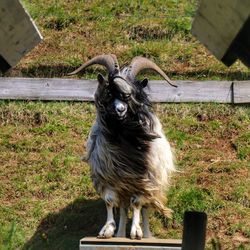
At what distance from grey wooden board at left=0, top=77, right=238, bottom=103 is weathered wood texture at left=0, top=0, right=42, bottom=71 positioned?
7.26 meters

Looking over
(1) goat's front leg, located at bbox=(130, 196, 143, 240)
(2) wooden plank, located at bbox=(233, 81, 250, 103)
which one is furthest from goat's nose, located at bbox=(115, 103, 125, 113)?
(2) wooden plank, located at bbox=(233, 81, 250, 103)

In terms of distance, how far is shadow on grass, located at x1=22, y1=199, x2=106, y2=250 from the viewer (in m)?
7.75

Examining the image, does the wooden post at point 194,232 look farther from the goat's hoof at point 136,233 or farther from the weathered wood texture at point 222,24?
the goat's hoof at point 136,233

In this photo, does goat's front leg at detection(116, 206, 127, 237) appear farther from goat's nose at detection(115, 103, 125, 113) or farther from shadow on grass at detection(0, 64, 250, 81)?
shadow on grass at detection(0, 64, 250, 81)

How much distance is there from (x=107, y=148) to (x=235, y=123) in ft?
10.7

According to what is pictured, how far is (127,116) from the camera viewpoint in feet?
22.4

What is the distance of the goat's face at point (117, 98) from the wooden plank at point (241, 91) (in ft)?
11.0

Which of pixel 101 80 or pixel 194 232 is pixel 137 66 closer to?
pixel 101 80

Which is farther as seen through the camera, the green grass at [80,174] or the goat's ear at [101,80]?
the green grass at [80,174]

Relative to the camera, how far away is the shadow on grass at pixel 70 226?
7.75 m

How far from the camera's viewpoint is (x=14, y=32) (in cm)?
260

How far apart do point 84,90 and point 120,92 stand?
3.52 m

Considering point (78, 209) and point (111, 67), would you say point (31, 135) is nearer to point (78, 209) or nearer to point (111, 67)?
point (78, 209)

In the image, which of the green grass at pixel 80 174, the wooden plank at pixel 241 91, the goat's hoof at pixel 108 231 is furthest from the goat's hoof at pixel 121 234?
the wooden plank at pixel 241 91
